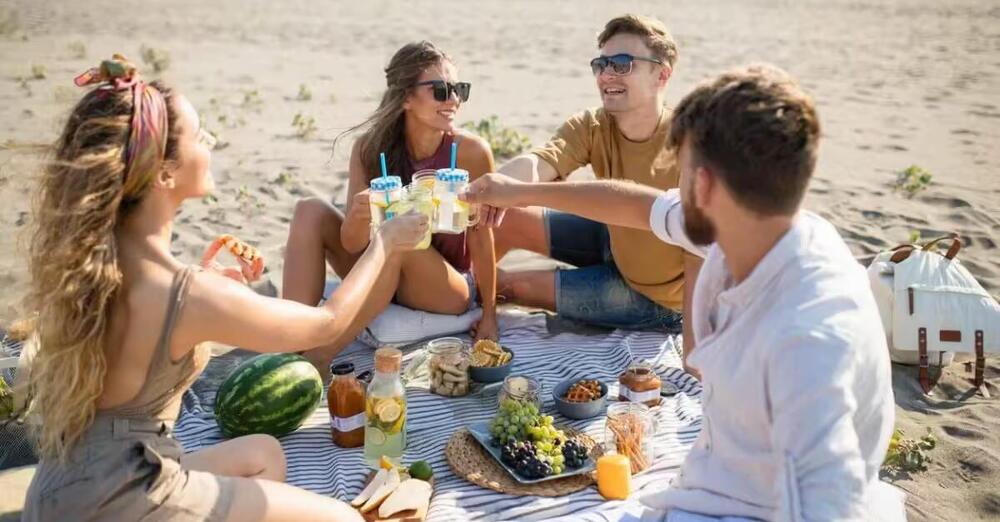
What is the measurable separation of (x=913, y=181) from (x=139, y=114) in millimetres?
7013

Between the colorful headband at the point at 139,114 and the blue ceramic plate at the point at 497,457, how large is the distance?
1.89 meters

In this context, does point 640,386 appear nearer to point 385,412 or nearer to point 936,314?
point 385,412

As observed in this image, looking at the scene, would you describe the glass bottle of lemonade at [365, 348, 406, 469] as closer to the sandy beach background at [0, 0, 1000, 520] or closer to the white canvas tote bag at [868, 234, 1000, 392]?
the sandy beach background at [0, 0, 1000, 520]

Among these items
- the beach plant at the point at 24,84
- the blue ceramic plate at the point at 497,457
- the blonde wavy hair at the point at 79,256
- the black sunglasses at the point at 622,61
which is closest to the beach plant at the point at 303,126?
the beach plant at the point at 24,84

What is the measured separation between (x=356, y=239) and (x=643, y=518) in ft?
8.43

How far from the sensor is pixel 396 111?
512 cm

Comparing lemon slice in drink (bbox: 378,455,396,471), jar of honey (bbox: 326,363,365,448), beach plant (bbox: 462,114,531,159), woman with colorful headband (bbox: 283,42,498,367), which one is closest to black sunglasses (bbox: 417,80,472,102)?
woman with colorful headband (bbox: 283,42,498,367)

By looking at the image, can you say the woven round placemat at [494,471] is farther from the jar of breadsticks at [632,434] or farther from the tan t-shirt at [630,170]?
the tan t-shirt at [630,170]

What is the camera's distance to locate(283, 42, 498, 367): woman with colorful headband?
4.95 meters

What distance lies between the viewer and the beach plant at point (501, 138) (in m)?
8.84

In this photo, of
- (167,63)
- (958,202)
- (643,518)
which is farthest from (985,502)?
(167,63)

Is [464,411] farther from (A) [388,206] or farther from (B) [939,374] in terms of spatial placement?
(B) [939,374]

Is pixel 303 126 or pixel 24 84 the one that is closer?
pixel 303 126

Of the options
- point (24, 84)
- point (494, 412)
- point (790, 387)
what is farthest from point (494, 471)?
point (24, 84)
